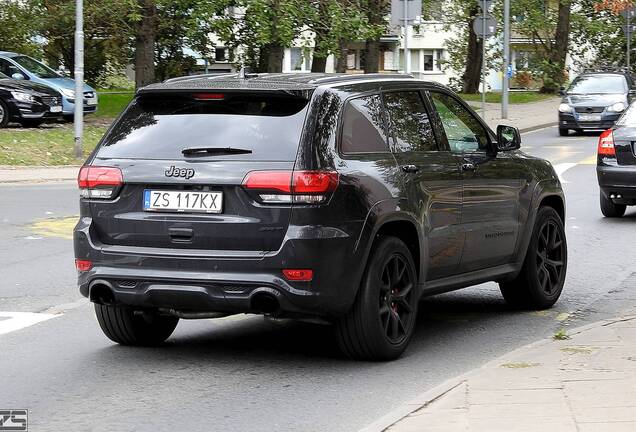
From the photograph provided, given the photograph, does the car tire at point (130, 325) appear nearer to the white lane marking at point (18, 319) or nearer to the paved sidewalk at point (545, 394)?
the white lane marking at point (18, 319)

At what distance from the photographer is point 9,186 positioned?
2156 centimetres

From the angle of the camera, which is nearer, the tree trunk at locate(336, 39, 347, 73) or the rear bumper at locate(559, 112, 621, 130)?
the rear bumper at locate(559, 112, 621, 130)

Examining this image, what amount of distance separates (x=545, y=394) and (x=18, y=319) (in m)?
4.27

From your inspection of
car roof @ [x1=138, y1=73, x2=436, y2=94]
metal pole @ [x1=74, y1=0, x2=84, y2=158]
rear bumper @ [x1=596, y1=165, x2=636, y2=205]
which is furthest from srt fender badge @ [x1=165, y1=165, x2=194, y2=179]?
metal pole @ [x1=74, y1=0, x2=84, y2=158]

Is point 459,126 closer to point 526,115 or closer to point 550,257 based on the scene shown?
point 550,257

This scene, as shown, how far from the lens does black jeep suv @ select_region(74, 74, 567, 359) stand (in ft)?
24.6

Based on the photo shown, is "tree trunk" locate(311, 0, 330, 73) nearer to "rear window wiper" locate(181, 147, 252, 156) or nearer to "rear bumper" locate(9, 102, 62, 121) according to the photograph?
"rear bumper" locate(9, 102, 62, 121)

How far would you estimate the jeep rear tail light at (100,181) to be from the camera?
26.0 ft

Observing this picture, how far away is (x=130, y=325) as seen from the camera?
852 centimetres

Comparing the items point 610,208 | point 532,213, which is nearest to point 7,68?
point 610,208

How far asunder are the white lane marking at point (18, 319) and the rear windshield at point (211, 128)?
1.77 meters

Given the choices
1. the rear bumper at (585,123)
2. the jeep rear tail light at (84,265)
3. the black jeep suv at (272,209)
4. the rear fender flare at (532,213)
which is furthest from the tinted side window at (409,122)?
the rear bumper at (585,123)

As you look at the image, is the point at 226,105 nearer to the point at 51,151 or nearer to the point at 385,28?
the point at 51,151

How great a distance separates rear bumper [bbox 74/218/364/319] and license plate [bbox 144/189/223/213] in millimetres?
237
